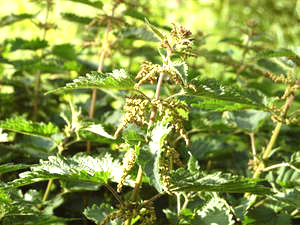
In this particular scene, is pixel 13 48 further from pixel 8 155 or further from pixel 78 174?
pixel 78 174

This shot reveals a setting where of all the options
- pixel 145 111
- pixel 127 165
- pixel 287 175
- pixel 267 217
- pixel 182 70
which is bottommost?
pixel 267 217

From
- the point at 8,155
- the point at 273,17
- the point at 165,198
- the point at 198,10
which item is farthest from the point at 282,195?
the point at 273,17

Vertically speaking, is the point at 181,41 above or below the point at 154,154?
above

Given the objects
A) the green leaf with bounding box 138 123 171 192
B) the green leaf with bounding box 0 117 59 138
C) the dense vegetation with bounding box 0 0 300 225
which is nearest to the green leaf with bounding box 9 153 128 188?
the dense vegetation with bounding box 0 0 300 225

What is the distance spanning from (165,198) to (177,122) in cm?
72

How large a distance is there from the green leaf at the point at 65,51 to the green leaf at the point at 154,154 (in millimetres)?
1134

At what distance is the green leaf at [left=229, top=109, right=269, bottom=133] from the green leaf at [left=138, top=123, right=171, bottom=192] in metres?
0.77

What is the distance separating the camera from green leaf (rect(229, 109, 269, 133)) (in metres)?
1.61

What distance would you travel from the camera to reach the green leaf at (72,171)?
869mm

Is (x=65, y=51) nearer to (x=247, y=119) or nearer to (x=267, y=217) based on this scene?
(x=247, y=119)

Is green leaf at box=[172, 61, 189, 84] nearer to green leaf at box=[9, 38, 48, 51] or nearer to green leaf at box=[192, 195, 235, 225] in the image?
green leaf at box=[192, 195, 235, 225]

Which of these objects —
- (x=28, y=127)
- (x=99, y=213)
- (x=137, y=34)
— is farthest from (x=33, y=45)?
(x=99, y=213)

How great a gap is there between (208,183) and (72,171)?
0.33m

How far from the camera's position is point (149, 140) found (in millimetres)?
921
